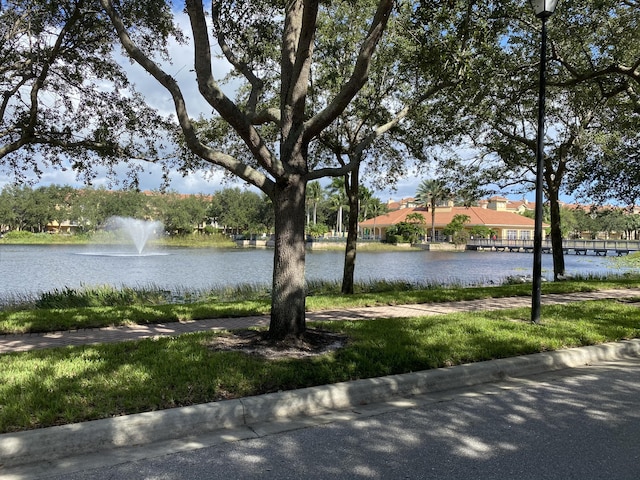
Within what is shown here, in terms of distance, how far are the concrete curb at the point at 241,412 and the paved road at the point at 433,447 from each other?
0.62 feet

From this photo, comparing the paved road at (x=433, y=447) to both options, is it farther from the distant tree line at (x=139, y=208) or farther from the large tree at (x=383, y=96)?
the distant tree line at (x=139, y=208)

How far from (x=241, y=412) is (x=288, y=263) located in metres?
2.68

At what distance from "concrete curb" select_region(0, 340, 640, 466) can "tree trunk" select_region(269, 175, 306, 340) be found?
183cm

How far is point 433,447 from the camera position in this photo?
156 inches

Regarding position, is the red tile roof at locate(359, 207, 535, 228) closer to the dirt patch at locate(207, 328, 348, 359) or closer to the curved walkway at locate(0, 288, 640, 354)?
the curved walkway at locate(0, 288, 640, 354)

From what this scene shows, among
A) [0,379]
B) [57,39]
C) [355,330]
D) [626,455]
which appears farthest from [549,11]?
[57,39]

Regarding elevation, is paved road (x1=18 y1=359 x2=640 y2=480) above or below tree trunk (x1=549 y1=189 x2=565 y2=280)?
below

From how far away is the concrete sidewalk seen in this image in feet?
12.7

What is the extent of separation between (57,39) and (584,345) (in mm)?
12844

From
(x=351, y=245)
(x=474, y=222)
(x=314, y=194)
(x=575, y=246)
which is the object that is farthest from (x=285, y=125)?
(x=314, y=194)

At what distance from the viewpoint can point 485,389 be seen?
18.6ft

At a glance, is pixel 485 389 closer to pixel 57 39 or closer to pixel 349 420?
pixel 349 420

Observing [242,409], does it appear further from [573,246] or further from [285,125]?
[573,246]

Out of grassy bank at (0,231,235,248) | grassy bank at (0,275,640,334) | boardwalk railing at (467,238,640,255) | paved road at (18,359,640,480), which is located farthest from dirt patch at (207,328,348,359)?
grassy bank at (0,231,235,248)
